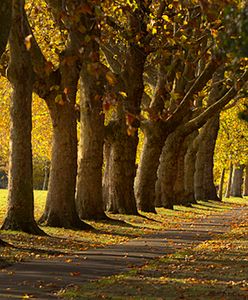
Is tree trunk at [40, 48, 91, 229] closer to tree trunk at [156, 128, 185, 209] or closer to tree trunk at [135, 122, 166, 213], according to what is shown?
tree trunk at [135, 122, 166, 213]

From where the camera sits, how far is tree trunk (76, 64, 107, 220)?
25031 millimetres

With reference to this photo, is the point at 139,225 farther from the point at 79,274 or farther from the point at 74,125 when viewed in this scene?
the point at 79,274

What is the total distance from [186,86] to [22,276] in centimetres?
2448

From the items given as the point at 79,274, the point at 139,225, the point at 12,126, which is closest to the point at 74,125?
the point at 12,126

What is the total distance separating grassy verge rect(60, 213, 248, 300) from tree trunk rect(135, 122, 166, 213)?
51.6 ft

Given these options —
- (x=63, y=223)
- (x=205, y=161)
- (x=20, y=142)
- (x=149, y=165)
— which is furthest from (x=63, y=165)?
(x=205, y=161)

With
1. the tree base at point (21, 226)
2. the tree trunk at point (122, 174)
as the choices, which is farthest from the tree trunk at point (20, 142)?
the tree trunk at point (122, 174)

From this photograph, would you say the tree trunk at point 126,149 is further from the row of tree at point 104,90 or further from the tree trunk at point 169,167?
the tree trunk at point 169,167

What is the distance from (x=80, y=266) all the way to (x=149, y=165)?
1903cm

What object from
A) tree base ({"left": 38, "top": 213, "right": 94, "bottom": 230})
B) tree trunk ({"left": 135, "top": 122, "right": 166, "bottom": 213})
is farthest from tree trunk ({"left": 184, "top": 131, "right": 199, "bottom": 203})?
tree base ({"left": 38, "top": 213, "right": 94, "bottom": 230})

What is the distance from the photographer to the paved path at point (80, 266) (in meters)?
11.0

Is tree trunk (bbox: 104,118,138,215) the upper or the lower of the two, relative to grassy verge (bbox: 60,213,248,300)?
upper

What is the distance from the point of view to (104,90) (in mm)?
21797

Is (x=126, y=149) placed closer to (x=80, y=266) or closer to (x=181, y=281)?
(x=80, y=266)
